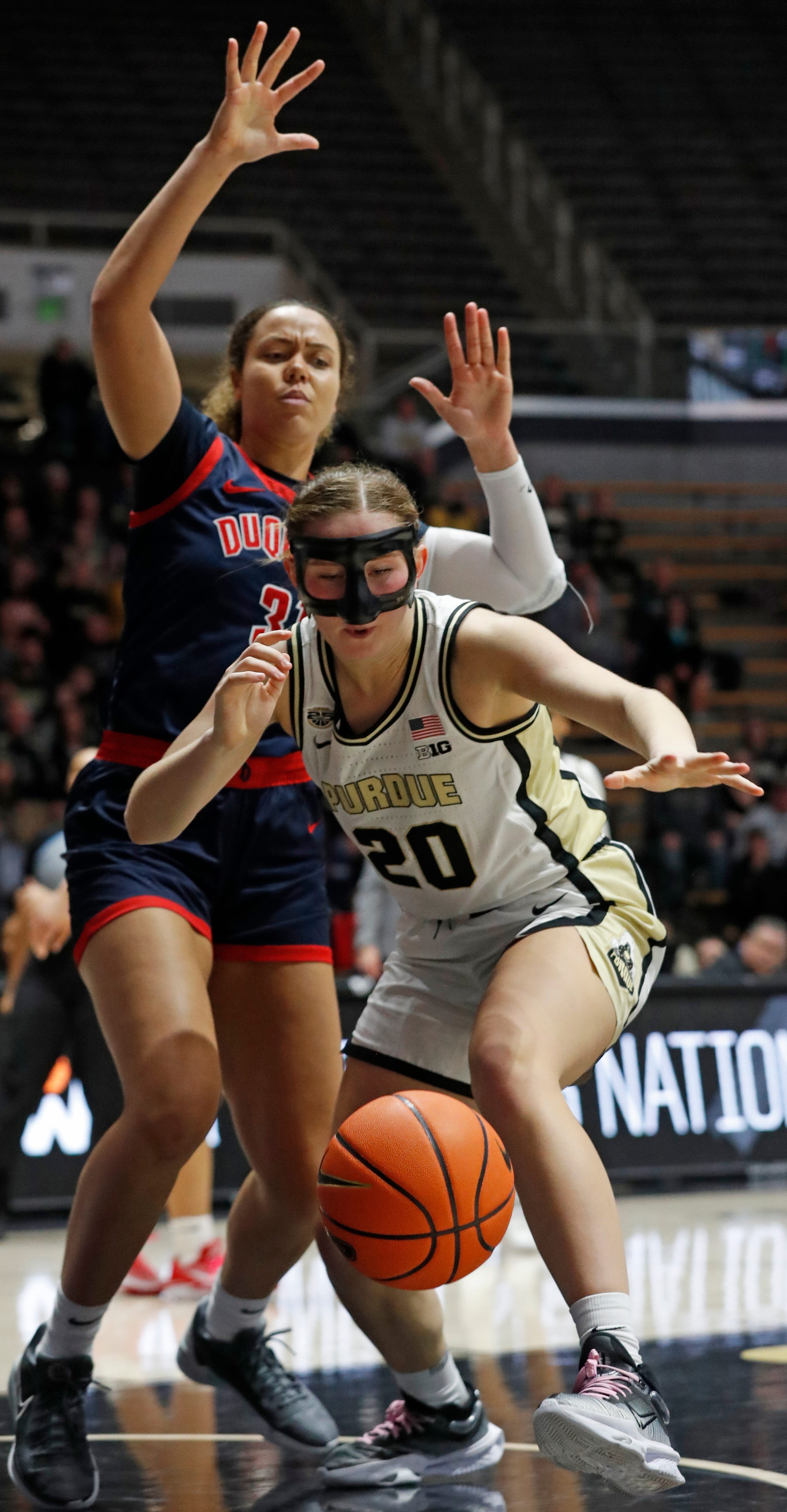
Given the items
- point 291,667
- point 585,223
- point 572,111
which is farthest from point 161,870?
point 572,111

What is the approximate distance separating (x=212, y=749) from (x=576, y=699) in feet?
2.16

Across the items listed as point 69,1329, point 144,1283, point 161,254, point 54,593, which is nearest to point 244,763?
point 161,254

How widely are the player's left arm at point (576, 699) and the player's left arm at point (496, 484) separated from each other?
474 mm

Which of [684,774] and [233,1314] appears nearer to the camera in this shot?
[684,774]

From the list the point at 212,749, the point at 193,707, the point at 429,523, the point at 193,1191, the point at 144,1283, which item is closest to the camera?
the point at 212,749

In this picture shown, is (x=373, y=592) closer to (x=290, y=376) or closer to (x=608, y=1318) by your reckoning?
(x=290, y=376)

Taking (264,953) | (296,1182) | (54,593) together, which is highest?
(54,593)

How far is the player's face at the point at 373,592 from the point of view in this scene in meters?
3.32

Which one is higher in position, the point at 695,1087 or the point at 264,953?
the point at 264,953

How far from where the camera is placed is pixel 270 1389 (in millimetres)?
3922

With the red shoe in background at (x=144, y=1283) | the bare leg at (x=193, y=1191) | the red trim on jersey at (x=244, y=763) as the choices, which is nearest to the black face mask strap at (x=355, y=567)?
the red trim on jersey at (x=244, y=763)

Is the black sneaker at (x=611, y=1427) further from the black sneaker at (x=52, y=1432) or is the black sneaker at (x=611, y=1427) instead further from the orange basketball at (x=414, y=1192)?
the black sneaker at (x=52, y=1432)

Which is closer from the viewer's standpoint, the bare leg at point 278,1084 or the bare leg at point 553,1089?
the bare leg at point 553,1089

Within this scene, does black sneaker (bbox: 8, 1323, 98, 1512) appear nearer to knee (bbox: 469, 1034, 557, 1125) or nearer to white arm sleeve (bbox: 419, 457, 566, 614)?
knee (bbox: 469, 1034, 557, 1125)
